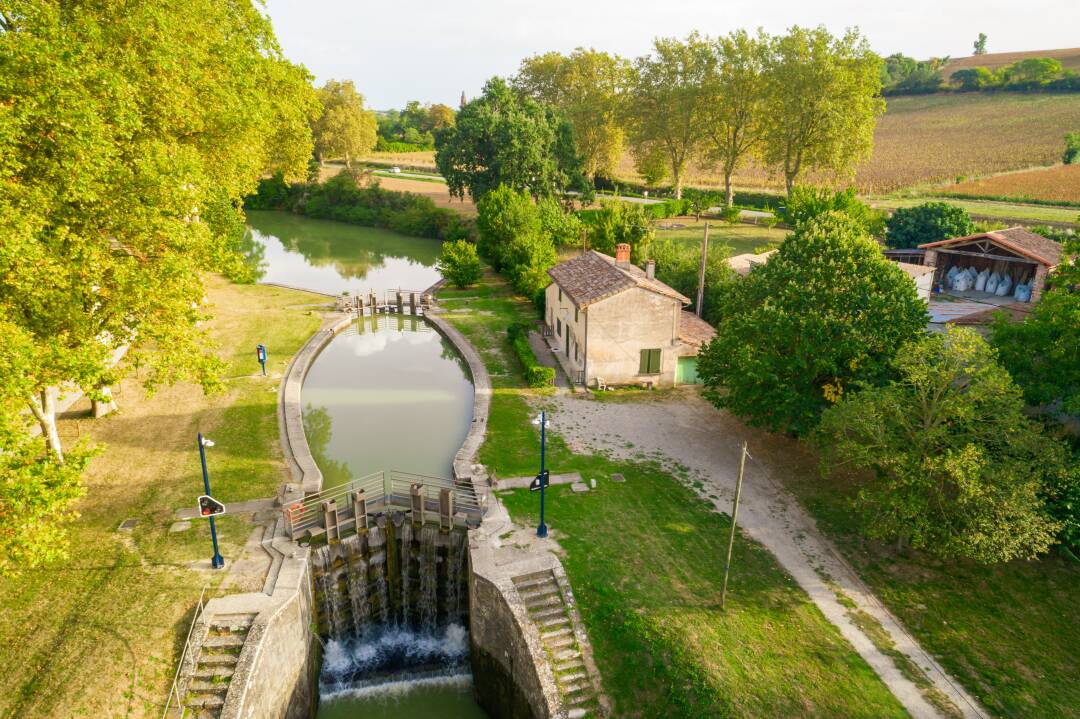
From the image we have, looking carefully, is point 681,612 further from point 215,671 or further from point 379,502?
point 215,671

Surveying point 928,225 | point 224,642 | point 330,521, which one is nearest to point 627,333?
point 330,521

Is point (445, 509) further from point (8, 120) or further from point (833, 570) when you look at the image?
point (8, 120)

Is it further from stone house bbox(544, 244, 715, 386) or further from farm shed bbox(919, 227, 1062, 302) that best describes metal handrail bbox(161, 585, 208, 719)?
farm shed bbox(919, 227, 1062, 302)

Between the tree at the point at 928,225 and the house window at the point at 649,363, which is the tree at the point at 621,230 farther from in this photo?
the tree at the point at 928,225

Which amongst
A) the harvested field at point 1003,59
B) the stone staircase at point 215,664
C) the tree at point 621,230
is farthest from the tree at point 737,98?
the harvested field at point 1003,59

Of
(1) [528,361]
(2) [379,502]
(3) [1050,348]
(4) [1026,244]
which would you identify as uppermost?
(4) [1026,244]

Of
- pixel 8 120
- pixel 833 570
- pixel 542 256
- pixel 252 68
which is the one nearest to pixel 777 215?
pixel 542 256

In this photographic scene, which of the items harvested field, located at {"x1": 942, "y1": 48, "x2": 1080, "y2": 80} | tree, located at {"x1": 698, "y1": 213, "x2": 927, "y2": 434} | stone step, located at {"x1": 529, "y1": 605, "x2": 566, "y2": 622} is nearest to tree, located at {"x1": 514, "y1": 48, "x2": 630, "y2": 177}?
tree, located at {"x1": 698, "y1": 213, "x2": 927, "y2": 434}
